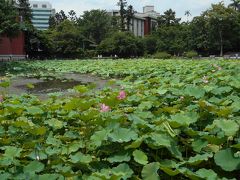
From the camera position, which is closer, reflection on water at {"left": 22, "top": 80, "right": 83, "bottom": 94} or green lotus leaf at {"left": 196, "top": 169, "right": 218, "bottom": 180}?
green lotus leaf at {"left": 196, "top": 169, "right": 218, "bottom": 180}

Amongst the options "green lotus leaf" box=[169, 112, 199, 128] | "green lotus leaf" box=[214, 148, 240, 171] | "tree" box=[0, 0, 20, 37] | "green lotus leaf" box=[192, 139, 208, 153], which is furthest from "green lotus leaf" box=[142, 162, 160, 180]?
"tree" box=[0, 0, 20, 37]

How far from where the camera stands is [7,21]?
66.2 feet

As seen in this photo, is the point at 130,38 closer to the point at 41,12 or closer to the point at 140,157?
the point at 140,157

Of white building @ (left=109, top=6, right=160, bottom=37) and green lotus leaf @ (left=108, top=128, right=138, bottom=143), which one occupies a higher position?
white building @ (left=109, top=6, right=160, bottom=37)

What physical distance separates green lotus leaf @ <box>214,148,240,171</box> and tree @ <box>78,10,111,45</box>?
1975 inches

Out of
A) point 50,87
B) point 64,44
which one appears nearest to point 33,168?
point 50,87

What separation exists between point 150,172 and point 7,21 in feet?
64.6

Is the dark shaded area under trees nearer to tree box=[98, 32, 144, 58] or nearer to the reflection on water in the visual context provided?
tree box=[98, 32, 144, 58]

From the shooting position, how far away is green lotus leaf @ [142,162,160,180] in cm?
182

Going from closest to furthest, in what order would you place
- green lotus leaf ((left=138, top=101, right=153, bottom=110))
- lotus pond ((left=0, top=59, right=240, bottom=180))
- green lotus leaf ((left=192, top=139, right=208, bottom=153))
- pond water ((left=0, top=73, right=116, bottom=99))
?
lotus pond ((left=0, top=59, right=240, bottom=180)) < green lotus leaf ((left=192, top=139, right=208, bottom=153)) < green lotus leaf ((left=138, top=101, right=153, bottom=110)) < pond water ((left=0, top=73, right=116, bottom=99))

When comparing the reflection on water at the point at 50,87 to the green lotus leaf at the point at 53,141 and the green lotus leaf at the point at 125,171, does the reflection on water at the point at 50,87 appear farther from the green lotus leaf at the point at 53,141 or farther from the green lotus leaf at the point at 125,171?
the green lotus leaf at the point at 125,171

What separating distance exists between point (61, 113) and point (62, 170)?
1.21 metres

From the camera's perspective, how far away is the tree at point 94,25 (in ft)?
171

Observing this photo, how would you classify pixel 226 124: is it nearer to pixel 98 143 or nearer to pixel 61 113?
pixel 98 143
